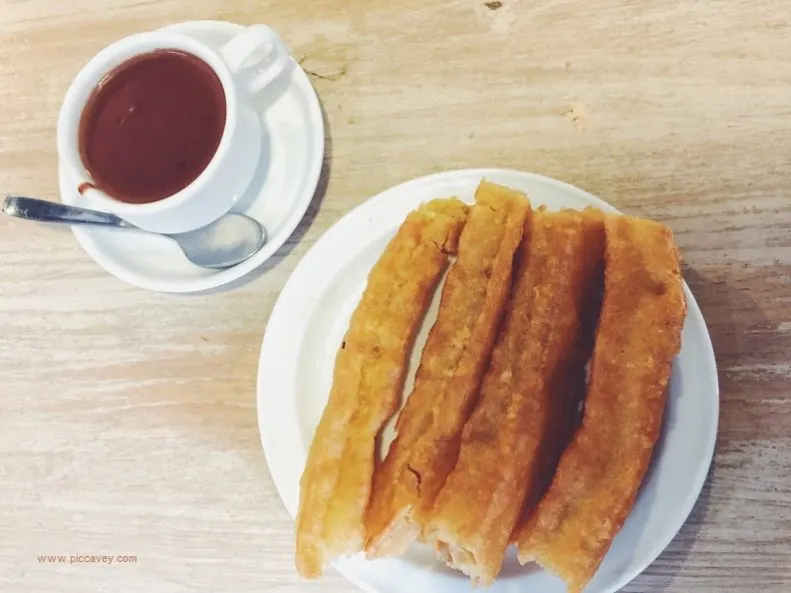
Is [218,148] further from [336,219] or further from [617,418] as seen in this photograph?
[617,418]

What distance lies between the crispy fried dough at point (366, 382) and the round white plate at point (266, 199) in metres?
0.16

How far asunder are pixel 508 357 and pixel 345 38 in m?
0.58

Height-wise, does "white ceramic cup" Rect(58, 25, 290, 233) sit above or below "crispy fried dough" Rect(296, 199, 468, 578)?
above

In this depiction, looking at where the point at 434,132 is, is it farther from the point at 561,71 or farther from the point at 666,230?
the point at 666,230

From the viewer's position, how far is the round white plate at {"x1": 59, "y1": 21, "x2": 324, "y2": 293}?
39.8 inches

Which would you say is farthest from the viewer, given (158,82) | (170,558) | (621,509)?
(170,558)

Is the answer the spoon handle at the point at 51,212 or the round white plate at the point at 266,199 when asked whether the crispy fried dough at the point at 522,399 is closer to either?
the round white plate at the point at 266,199

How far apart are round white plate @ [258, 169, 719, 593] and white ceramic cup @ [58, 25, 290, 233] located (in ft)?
0.49

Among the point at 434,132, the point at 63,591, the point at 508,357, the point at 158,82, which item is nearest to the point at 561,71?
the point at 434,132

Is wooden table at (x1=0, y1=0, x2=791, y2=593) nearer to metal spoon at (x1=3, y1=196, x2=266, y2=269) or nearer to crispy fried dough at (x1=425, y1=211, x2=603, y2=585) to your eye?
metal spoon at (x1=3, y1=196, x2=266, y2=269)

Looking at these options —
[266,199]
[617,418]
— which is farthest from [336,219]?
[617,418]

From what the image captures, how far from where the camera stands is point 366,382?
0.93 metres

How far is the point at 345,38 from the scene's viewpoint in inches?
45.1

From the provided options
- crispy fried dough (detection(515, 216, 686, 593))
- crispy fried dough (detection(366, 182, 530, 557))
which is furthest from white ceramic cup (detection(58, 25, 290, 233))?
crispy fried dough (detection(515, 216, 686, 593))
